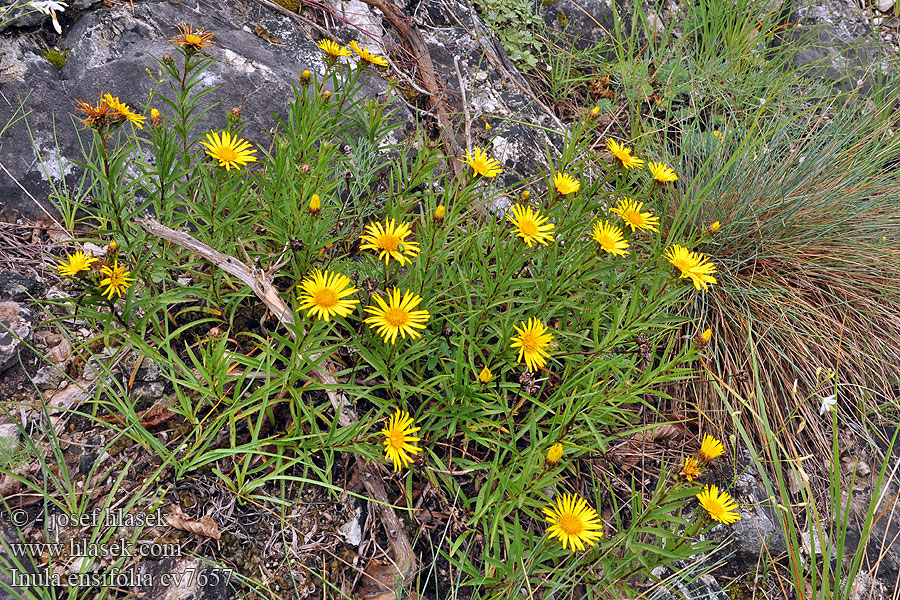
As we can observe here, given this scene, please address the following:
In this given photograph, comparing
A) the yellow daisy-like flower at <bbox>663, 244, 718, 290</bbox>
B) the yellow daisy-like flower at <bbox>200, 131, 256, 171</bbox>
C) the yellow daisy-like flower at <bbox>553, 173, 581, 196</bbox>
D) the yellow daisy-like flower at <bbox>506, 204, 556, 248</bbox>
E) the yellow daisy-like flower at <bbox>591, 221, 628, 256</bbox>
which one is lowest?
the yellow daisy-like flower at <bbox>200, 131, 256, 171</bbox>

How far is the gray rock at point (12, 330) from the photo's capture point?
1655mm

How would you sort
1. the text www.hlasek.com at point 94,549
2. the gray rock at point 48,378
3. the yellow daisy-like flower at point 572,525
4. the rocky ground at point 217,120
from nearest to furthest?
the text www.hlasek.com at point 94,549 → the yellow daisy-like flower at point 572,525 → the rocky ground at point 217,120 → the gray rock at point 48,378

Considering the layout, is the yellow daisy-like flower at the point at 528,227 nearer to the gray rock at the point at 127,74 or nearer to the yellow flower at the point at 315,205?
the yellow flower at the point at 315,205

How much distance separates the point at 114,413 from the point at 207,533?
490mm

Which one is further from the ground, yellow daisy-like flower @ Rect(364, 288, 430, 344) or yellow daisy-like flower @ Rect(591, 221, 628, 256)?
yellow daisy-like flower @ Rect(591, 221, 628, 256)

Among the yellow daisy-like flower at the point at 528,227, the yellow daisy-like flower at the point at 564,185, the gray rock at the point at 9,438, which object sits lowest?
the gray rock at the point at 9,438

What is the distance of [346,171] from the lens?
2.38 meters

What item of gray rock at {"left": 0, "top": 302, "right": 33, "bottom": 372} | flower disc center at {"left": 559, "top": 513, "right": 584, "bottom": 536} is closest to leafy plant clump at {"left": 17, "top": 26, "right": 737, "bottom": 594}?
flower disc center at {"left": 559, "top": 513, "right": 584, "bottom": 536}

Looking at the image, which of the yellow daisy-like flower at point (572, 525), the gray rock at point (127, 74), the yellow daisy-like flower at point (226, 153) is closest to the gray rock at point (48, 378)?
the gray rock at point (127, 74)

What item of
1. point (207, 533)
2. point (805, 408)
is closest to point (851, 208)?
point (805, 408)

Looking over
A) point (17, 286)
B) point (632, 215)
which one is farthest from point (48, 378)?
point (632, 215)

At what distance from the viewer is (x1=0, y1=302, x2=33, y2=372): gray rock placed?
1.66m

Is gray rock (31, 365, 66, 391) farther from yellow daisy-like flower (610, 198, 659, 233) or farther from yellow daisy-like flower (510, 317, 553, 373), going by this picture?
yellow daisy-like flower (610, 198, 659, 233)

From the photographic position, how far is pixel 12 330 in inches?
67.1
